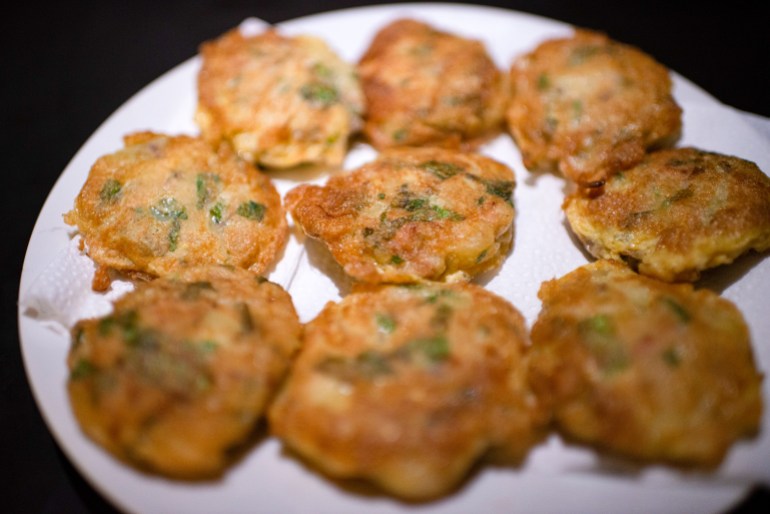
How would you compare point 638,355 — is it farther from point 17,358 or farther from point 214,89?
point 17,358

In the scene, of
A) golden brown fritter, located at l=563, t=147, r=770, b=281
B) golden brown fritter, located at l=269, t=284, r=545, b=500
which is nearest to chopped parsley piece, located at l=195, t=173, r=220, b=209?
golden brown fritter, located at l=269, t=284, r=545, b=500

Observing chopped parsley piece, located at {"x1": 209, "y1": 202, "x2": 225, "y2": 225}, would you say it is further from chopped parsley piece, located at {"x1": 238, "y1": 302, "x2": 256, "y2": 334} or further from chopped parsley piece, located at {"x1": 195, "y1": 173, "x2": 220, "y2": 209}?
chopped parsley piece, located at {"x1": 238, "y1": 302, "x2": 256, "y2": 334}

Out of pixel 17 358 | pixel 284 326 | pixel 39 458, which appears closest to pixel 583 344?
pixel 284 326

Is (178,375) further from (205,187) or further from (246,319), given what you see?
(205,187)

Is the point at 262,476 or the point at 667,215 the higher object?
the point at 667,215

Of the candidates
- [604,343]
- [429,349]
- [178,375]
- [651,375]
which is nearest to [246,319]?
[178,375]

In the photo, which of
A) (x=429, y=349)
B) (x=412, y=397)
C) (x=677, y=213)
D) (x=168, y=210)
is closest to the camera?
(x=412, y=397)
